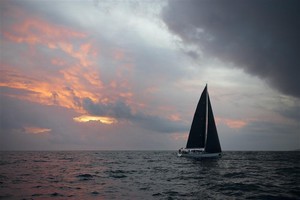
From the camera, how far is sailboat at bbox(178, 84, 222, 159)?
84375 mm

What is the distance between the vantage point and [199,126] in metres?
86.2

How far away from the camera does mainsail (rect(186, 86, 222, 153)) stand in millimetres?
84312

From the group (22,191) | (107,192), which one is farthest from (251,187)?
(22,191)

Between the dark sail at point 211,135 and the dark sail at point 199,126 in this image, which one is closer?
the dark sail at point 211,135

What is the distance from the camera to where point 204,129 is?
284 ft

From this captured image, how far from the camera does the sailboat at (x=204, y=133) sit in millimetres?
84375

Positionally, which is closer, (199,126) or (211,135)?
(211,135)

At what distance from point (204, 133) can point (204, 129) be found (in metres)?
1.26

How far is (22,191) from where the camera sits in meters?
28.1

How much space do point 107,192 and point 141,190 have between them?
3.59 m

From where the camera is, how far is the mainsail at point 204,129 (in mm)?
84312

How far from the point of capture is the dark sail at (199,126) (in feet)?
279

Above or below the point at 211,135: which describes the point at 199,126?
above

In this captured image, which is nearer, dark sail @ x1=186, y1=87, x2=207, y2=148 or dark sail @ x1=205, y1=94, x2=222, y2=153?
dark sail @ x1=205, y1=94, x2=222, y2=153
